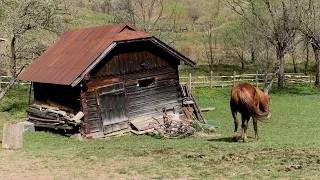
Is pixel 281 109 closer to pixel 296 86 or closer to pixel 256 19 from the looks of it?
pixel 296 86

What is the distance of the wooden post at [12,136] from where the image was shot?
686 inches

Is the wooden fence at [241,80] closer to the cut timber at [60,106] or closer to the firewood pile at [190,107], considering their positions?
the firewood pile at [190,107]

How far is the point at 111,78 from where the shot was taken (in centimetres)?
2177

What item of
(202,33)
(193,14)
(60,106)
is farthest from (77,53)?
(193,14)

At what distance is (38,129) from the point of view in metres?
23.7

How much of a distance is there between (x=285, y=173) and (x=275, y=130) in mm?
10991

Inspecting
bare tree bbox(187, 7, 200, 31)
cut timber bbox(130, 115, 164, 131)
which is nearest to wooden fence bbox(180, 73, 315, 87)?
cut timber bbox(130, 115, 164, 131)

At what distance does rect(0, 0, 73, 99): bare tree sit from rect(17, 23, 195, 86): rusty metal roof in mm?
4222

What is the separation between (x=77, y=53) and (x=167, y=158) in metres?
10.3

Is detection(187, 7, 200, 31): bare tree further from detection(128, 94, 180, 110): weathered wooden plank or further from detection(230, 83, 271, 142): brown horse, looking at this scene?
detection(230, 83, 271, 142): brown horse

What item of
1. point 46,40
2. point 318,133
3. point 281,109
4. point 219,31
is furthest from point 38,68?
point 219,31

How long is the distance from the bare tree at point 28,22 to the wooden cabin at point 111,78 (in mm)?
4642

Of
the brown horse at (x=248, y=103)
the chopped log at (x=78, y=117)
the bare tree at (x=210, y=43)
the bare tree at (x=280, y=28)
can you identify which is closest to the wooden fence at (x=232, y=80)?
the bare tree at (x=280, y=28)

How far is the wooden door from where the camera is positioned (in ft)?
70.3
